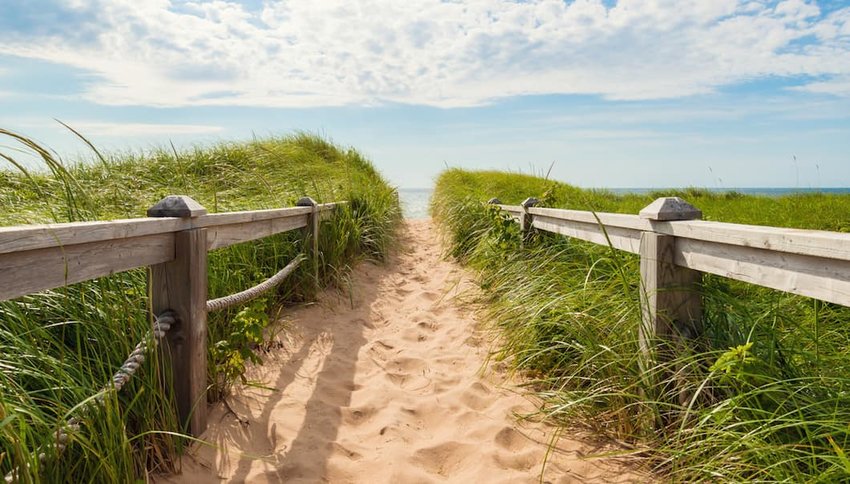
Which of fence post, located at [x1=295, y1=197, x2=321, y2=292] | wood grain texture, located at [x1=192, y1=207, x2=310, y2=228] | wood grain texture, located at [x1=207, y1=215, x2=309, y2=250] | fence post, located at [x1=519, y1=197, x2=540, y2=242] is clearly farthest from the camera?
fence post, located at [x1=519, y1=197, x2=540, y2=242]

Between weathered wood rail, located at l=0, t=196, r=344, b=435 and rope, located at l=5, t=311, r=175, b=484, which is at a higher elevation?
weathered wood rail, located at l=0, t=196, r=344, b=435

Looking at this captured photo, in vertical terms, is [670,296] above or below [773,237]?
below

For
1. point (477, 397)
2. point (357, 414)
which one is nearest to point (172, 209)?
point (357, 414)

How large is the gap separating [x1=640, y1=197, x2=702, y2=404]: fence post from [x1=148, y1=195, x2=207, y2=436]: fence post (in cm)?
234

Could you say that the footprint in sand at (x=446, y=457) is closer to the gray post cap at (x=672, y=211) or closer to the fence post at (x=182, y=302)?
the fence post at (x=182, y=302)

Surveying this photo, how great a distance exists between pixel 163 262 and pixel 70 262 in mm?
665

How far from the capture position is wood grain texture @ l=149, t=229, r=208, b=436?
259 centimetres

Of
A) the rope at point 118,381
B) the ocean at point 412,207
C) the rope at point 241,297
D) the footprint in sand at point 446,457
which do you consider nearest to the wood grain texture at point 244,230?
the rope at point 241,297

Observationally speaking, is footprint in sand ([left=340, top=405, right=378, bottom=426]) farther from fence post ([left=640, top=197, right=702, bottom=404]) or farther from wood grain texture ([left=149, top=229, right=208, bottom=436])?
fence post ([left=640, top=197, right=702, bottom=404])

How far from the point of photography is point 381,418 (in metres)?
3.15

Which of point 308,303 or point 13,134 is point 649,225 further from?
point 308,303

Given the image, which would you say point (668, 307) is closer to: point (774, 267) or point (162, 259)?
point (774, 267)

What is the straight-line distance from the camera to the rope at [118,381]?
174cm

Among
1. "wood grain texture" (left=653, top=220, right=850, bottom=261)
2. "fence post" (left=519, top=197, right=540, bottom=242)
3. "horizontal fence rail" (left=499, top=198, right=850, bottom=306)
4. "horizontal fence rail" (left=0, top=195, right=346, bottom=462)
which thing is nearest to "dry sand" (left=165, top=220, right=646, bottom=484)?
"horizontal fence rail" (left=0, top=195, right=346, bottom=462)
